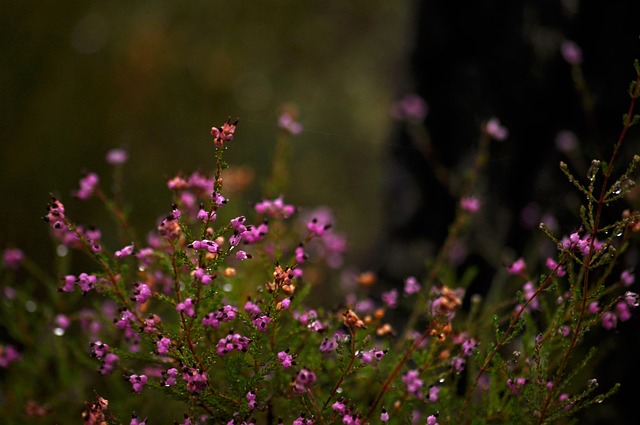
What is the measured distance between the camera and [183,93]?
220 inches

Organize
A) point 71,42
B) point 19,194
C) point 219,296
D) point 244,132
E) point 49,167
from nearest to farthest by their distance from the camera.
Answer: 1. point 219,296
2. point 19,194
3. point 49,167
4. point 71,42
5. point 244,132

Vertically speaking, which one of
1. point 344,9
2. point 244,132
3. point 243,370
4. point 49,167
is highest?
point 344,9

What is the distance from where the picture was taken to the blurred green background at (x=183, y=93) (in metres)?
3.88

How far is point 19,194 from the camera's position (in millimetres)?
3740

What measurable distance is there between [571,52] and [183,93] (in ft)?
13.5

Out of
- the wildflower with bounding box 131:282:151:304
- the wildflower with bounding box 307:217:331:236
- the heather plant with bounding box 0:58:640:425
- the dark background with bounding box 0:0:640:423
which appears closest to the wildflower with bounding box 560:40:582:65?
the dark background with bounding box 0:0:640:423

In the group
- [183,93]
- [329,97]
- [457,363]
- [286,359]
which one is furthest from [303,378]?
[329,97]

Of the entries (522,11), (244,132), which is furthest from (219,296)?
(244,132)

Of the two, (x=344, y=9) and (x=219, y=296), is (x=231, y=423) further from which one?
(x=344, y=9)

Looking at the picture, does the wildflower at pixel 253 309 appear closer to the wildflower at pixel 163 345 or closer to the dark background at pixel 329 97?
the wildflower at pixel 163 345

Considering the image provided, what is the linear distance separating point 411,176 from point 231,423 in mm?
1874

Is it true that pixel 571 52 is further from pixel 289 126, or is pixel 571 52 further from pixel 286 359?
pixel 286 359

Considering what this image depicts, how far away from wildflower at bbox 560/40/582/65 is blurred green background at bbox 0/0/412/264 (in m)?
0.86

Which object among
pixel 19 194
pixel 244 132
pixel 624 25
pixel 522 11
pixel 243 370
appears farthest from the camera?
pixel 244 132
